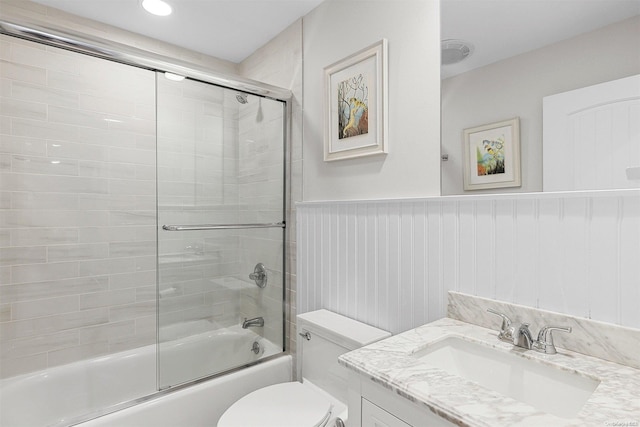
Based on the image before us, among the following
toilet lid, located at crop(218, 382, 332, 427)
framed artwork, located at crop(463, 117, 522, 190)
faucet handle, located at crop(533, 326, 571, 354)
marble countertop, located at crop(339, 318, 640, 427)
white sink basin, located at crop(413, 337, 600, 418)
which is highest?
framed artwork, located at crop(463, 117, 522, 190)

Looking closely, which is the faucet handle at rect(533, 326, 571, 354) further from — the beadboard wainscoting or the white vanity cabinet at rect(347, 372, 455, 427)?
the white vanity cabinet at rect(347, 372, 455, 427)

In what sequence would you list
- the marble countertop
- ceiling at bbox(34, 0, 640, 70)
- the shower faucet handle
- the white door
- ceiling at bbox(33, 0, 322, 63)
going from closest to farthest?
the marble countertop → the white door → ceiling at bbox(34, 0, 640, 70) → ceiling at bbox(33, 0, 322, 63) → the shower faucet handle

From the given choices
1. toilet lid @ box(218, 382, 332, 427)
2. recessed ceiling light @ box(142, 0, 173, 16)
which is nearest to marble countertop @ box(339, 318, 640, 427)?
toilet lid @ box(218, 382, 332, 427)

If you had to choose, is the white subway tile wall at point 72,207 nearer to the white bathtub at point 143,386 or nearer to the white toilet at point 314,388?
the white bathtub at point 143,386

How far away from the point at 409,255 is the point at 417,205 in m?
0.21

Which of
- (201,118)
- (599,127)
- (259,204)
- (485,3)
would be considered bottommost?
(259,204)

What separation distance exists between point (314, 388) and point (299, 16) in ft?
6.79

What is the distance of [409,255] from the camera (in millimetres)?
1364

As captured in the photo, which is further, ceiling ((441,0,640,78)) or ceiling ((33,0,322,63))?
ceiling ((33,0,322,63))

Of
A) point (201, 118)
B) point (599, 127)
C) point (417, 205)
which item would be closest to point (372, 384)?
point (417, 205)

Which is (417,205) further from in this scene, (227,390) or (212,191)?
(227,390)

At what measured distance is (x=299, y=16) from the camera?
2014 millimetres

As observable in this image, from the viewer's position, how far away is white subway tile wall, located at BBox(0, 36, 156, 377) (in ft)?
5.83

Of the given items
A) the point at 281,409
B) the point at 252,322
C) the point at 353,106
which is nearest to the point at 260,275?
the point at 252,322
